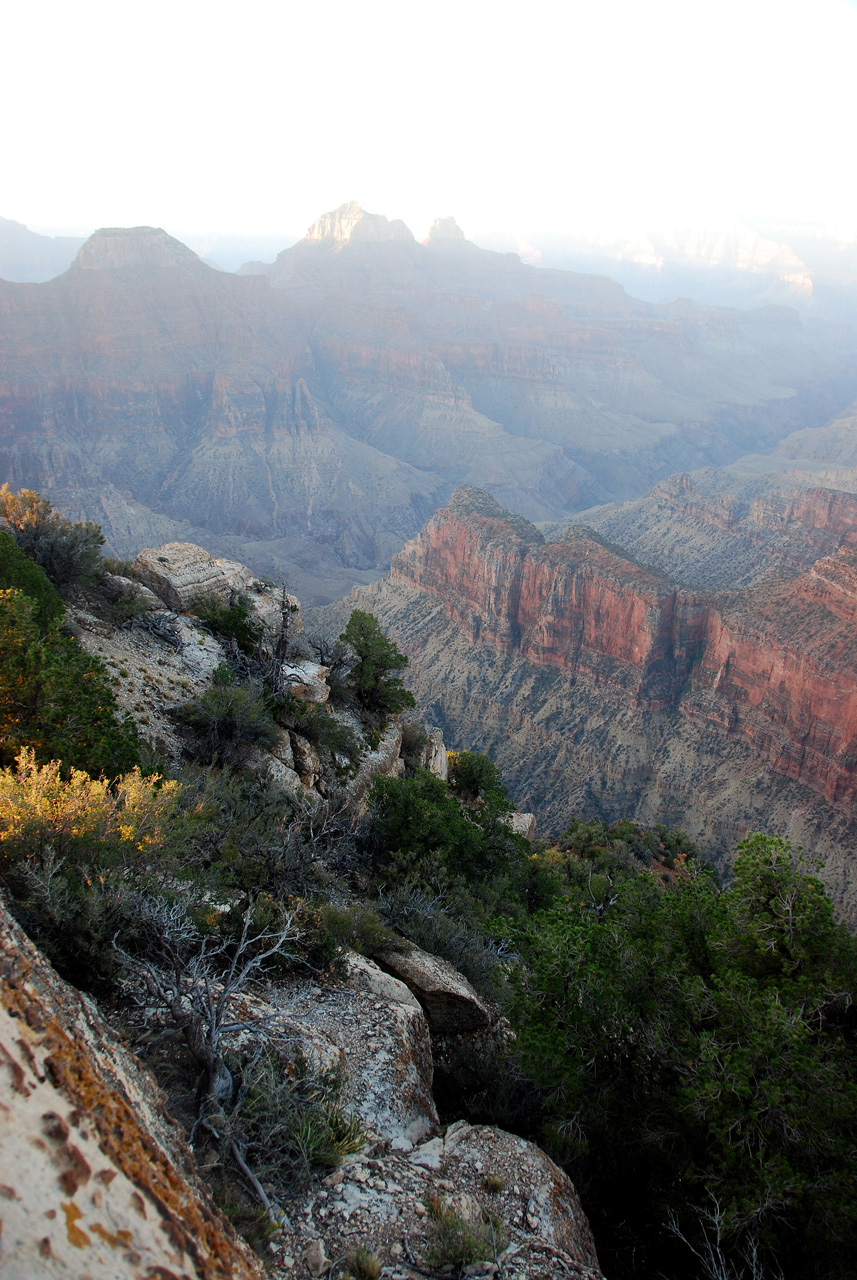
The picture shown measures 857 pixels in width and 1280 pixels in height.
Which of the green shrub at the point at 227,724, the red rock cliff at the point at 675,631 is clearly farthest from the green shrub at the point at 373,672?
the red rock cliff at the point at 675,631

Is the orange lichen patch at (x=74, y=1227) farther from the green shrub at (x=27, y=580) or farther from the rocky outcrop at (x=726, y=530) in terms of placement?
the rocky outcrop at (x=726, y=530)

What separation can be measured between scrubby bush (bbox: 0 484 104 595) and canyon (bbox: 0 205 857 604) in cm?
7585

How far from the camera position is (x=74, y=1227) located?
2844mm

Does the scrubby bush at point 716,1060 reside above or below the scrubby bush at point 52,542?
below

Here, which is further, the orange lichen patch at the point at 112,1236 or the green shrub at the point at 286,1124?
the green shrub at the point at 286,1124

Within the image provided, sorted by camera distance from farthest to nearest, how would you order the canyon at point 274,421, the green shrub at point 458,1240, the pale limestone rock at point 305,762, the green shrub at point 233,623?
the canyon at point 274,421 < the green shrub at point 233,623 < the pale limestone rock at point 305,762 < the green shrub at point 458,1240

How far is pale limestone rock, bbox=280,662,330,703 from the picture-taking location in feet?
53.5

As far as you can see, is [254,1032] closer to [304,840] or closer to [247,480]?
[304,840]

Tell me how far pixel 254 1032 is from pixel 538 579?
5260 centimetres

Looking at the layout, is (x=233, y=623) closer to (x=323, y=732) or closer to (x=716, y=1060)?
(x=323, y=732)

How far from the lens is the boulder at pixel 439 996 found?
9398 millimetres

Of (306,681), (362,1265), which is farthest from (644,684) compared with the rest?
(362,1265)

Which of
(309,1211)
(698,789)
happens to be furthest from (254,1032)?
(698,789)

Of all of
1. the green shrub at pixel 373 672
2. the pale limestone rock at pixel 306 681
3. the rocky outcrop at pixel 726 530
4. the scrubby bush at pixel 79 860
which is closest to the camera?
the scrubby bush at pixel 79 860
